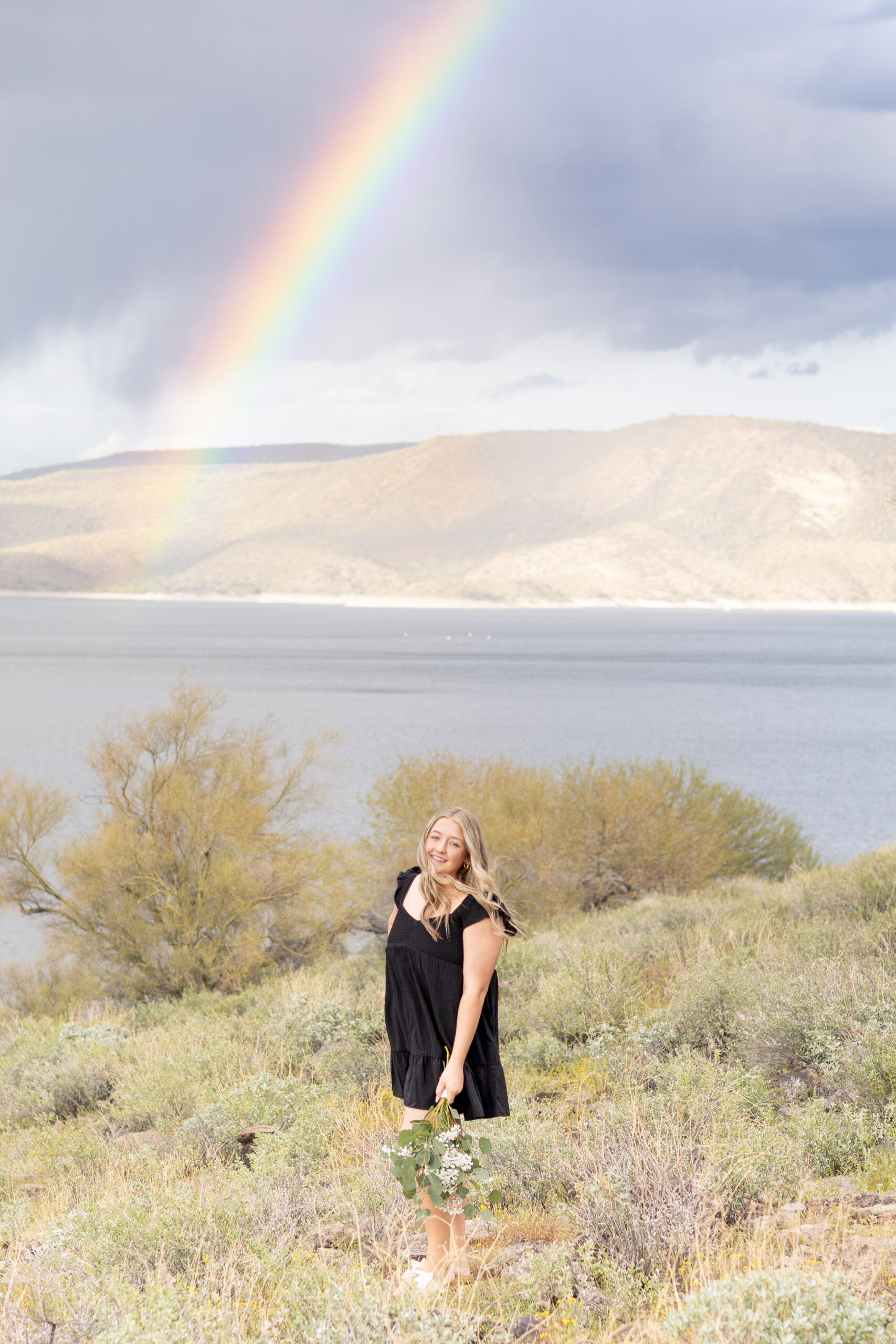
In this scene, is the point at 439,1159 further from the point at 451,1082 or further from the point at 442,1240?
the point at 442,1240

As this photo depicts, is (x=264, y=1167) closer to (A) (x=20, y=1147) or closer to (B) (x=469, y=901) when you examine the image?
(B) (x=469, y=901)

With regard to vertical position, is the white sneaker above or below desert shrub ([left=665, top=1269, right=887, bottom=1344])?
below

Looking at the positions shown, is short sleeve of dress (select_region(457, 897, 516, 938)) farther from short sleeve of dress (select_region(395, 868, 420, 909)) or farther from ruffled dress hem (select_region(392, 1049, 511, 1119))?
ruffled dress hem (select_region(392, 1049, 511, 1119))

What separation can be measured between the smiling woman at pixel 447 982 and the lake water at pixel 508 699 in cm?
1987

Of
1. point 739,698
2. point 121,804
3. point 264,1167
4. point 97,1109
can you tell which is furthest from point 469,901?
point 739,698

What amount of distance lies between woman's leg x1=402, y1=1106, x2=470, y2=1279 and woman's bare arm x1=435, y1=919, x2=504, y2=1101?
0.26 meters

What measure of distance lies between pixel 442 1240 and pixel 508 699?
68925mm

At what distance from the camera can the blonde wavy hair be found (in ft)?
13.1

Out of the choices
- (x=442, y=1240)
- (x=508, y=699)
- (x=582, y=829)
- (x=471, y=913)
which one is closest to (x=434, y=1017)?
(x=471, y=913)

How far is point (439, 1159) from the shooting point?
3711 mm

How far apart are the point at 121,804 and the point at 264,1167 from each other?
641 inches

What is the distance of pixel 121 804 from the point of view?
2048 centimetres

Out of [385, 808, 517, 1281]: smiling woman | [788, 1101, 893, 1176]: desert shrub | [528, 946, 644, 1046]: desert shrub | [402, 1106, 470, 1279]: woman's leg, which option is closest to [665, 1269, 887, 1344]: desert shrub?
[402, 1106, 470, 1279]: woman's leg

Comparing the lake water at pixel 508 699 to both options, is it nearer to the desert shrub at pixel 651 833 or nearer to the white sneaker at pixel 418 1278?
the desert shrub at pixel 651 833
